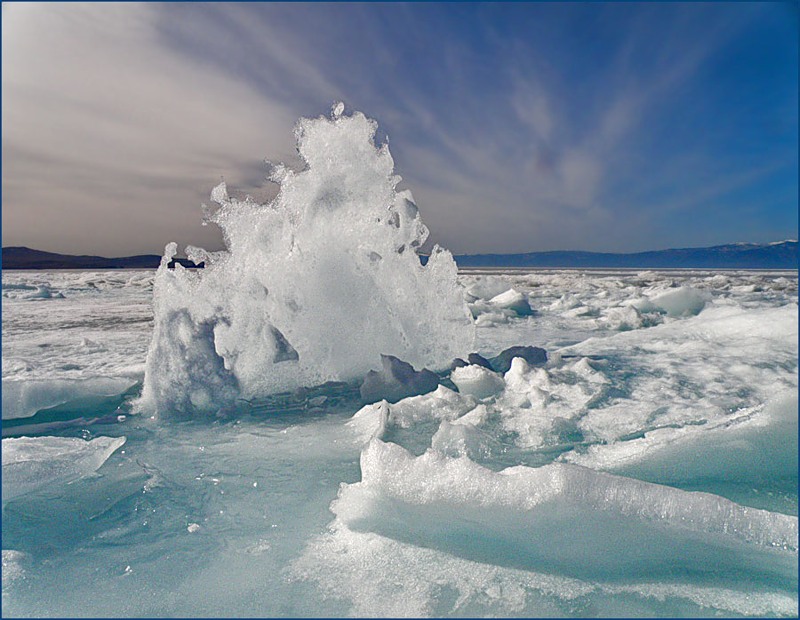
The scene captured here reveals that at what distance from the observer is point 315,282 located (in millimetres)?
5305

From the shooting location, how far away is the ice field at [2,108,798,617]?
193 cm

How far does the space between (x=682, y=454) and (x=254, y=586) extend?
7.34 ft

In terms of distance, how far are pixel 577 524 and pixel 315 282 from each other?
378 centimetres

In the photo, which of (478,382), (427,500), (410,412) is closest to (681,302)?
(478,382)

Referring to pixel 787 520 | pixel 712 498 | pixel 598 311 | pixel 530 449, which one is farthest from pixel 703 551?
pixel 598 311

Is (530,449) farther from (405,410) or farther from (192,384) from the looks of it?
(192,384)

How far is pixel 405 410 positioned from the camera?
404cm

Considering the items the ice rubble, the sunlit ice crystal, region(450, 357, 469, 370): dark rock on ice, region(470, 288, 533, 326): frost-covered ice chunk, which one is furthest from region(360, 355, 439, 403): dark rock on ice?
region(470, 288, 533, 326): frost-covered ice chunk

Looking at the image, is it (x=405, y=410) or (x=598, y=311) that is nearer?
(x=405, y=410)

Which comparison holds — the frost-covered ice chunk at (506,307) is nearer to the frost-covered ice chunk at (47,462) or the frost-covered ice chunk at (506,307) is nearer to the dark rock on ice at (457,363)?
the dark rock on ice at (457,363)

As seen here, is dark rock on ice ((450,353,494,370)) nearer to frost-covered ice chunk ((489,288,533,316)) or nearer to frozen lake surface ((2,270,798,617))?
frozen lake surface ((2,270,798,617))

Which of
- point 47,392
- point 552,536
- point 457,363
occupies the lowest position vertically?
point 47,392

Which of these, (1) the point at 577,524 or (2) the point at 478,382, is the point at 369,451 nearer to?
(1) the point at 577,524

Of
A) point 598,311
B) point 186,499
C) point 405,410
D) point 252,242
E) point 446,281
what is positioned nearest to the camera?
point 186,499
